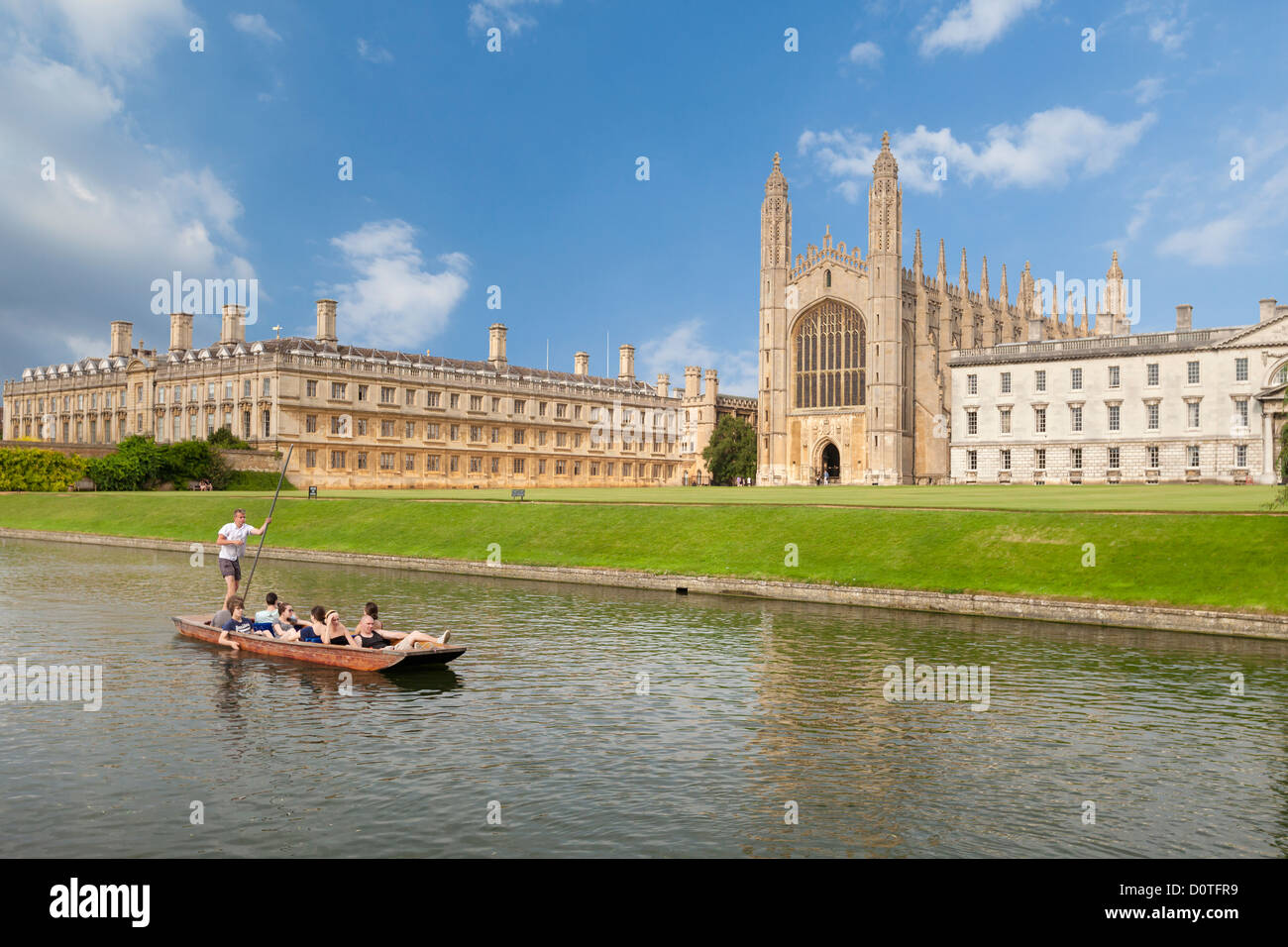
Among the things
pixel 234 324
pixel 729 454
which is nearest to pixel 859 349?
pixel 729 454

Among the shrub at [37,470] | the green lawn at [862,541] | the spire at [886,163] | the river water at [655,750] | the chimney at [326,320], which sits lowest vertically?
the river water at [655,750]

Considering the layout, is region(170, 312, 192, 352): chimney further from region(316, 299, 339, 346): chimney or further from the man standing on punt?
the man standing on punt

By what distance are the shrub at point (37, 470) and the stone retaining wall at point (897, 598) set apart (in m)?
42.1

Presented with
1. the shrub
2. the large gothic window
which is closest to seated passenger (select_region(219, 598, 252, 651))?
the shrub

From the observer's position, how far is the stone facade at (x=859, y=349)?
283ft

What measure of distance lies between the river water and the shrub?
184ft

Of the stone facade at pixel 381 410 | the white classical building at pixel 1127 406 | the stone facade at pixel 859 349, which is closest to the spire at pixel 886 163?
the stone facade at pixel 859 349

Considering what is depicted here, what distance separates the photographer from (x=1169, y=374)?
7062 cm

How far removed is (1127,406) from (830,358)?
2634 centimetres

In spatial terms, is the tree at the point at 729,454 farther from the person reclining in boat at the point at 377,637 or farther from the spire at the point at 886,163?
the person reclining in boat at the point at 377,637

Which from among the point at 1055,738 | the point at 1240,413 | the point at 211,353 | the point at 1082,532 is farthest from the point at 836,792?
the point at 211,353

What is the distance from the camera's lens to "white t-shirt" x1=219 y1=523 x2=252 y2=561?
22.5 metres
